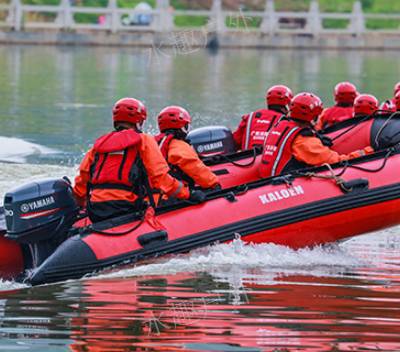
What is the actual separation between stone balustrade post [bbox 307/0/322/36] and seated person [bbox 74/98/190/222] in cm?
3499

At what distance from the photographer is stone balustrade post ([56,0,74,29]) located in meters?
43.5

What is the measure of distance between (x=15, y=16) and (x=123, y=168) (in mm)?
34035

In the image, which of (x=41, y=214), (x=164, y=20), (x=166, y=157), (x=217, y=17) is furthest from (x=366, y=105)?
(x=217, y=17)

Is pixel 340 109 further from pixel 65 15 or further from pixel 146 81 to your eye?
pixel 65 15

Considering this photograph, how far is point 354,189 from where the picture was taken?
1165 cm

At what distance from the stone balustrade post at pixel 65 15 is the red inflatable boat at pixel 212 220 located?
32256 millimetres

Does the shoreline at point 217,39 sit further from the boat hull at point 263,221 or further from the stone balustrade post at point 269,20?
the boat hull at point 263,221

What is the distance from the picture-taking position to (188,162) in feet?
37.2

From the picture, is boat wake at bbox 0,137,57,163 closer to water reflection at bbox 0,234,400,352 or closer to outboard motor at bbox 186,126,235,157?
outboard motor at bbox 186,126,235,157

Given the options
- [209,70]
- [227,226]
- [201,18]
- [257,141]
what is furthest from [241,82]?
[227,226]

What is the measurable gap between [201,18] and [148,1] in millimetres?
3378

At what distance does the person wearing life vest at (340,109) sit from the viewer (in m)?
14.7

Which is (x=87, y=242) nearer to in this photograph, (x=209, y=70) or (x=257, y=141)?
(x=257, y=141)

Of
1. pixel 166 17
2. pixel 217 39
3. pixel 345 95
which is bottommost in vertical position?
pixel 217 39
